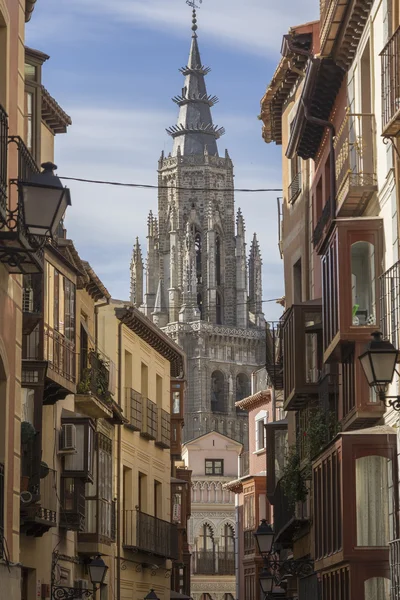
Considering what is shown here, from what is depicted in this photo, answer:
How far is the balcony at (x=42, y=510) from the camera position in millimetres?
24594

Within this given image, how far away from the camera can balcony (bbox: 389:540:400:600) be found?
17734 mm

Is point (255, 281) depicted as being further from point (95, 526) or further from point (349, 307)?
point (349, 307)

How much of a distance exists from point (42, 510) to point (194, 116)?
126 meters

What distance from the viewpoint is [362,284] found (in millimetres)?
20281

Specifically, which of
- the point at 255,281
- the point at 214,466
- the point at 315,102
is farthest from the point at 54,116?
the point at 255,281

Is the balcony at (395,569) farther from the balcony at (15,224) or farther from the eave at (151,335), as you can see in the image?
the eave at (151,335)

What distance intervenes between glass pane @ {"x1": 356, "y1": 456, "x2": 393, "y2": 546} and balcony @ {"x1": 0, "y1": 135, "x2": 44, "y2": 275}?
644cm

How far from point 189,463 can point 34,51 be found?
74173 mm

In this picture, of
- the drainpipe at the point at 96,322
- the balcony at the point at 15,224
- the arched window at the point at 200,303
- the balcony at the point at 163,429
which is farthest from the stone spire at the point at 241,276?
the balcony at the point at 15,224

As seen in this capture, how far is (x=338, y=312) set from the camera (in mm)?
20281

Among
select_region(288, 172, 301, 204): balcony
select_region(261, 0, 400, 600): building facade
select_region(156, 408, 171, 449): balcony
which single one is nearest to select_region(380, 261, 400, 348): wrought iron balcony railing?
select_region(261, 0, 400, 600): building facade

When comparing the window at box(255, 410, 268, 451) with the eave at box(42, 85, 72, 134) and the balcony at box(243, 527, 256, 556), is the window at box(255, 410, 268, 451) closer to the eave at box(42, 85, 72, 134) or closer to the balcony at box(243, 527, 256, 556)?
the balcony at box(243, 527, 256, 556)

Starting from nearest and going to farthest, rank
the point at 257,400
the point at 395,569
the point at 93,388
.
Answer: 1. the point at 395,569
2. the point at 93,388
3. the point at 257,400

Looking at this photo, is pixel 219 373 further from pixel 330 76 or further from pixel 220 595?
pixel 330 76
